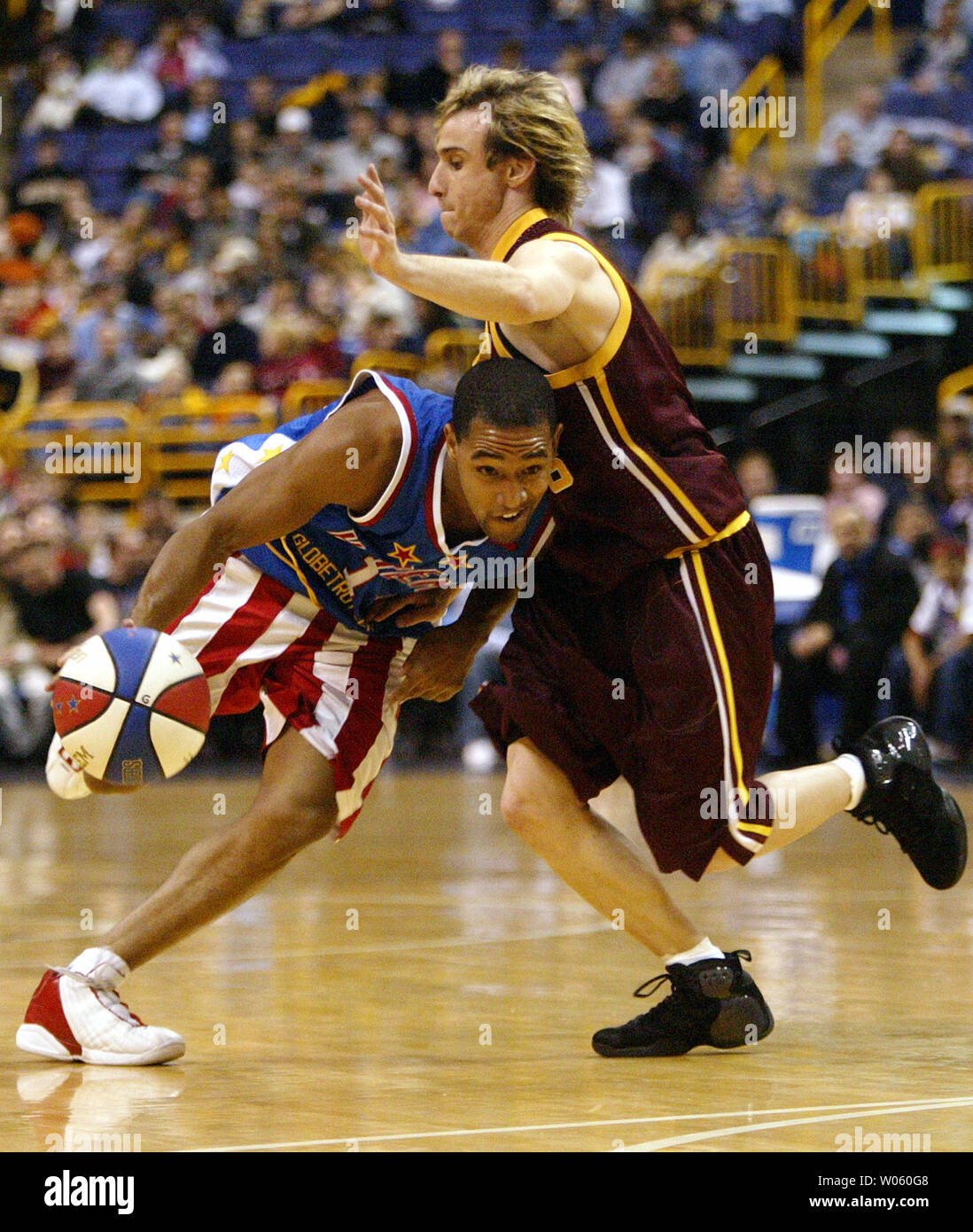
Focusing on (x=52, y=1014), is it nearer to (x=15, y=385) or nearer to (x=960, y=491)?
(x=960, y=491)

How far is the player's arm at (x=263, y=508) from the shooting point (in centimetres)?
395

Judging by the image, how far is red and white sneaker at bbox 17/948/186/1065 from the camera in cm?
410

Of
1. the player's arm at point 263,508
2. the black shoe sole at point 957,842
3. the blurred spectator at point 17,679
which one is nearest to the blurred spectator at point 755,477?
the blurred spectator at point 17,679

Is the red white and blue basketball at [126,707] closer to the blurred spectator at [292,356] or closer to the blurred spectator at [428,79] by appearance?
the blurred spectator at [292,356]

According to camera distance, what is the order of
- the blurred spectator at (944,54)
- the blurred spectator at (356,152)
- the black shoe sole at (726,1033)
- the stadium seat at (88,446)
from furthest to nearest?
the blurred spectator at (356,152), the blurred spectator at (944,54), the stadium seat at (88,446), the black shoe sole at (726,1033)

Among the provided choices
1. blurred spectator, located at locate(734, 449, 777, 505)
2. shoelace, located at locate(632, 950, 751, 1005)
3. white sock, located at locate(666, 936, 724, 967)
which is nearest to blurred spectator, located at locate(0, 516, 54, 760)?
blurred spectator, located at locate(734, 449, 777, 505)

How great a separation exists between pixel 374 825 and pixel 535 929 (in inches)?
124

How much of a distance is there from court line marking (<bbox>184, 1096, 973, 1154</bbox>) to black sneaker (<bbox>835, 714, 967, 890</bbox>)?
1.09 metres

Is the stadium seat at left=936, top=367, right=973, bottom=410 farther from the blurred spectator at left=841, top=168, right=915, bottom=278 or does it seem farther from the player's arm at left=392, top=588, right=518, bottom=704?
the player's arm at left=392, top=588, right=518, bottom=704

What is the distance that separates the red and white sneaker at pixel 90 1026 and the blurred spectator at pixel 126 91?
1385 cm

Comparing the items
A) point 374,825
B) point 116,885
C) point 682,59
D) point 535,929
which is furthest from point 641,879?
point 682,59

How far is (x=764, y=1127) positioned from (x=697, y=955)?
37.3 inches

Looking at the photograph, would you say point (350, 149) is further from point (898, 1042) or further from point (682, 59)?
point (898, 1042)

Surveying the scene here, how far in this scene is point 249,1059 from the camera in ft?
13.5
